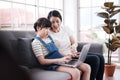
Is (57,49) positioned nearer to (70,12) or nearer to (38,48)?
(38,48)

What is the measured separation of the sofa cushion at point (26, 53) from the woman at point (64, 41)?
1.26 feet

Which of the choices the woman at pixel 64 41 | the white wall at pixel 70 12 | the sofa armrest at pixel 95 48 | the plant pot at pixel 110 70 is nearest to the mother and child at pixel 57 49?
the woman at pixel 64 41

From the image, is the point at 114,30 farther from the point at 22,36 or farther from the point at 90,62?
the point at 22,36

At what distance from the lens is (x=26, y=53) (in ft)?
6.01

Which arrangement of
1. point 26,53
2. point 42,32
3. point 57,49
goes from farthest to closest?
point 57,49
point 42,32
point 26,53

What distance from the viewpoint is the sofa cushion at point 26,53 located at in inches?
71.7

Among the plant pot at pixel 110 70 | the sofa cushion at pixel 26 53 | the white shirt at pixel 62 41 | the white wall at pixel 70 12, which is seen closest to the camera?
the sofa cushion at pixel 26 53

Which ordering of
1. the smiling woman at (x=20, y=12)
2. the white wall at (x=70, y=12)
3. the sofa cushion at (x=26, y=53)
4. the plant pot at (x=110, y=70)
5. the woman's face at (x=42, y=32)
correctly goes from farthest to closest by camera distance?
1. the white wall at (x=70, y=12)
2. the plant pot at (x=110, y=70)
3. the smiling woman at (x=20, y=12)
4. the woman's face at (x=42, y=32)
5. the sofa cushion at (x=26, y=53)

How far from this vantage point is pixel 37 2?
3.35 m

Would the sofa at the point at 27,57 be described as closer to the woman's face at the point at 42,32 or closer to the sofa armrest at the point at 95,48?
the woman's face at the point at 42,32

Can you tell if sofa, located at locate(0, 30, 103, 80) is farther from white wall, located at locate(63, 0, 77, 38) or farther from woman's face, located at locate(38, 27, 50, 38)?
white wall, located at locate(63, 0, 77, 38)

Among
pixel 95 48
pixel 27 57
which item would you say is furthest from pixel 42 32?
pixel 95 48

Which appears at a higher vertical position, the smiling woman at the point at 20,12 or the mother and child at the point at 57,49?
the smiling woman at the point at 20,12

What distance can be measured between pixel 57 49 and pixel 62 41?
205mm
